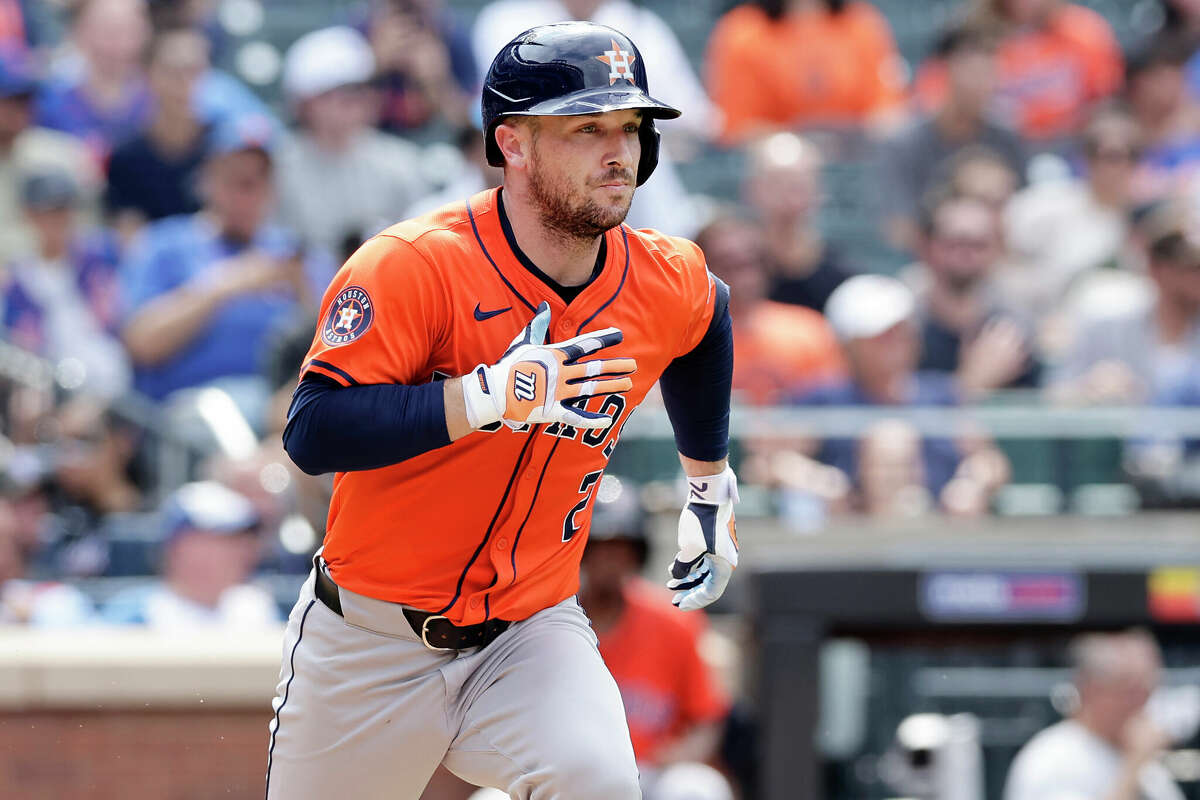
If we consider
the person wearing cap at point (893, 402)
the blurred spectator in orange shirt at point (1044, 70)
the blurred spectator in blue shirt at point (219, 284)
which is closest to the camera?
the person wearing cap at point (893, 402)

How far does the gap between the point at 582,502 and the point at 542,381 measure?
510mm

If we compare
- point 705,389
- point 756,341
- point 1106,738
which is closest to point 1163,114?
point 756,341

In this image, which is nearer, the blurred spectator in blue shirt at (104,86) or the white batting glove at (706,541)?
the white batting glove at (706,541)

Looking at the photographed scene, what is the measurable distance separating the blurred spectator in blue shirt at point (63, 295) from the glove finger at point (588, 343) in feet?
14.0

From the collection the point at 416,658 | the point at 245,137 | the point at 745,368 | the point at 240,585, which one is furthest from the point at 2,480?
the point at 416,658

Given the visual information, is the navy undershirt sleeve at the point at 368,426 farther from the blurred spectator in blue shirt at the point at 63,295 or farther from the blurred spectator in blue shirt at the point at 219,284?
the blurred spectator in blue shirt at the point at 63,295

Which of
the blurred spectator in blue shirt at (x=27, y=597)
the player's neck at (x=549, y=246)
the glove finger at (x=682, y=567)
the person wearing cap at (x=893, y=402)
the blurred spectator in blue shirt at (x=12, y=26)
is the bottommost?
the blurred spectator in blue shirt at (x=27, y=597)

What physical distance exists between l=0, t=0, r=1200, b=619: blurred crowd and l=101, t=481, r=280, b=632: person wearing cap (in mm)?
96

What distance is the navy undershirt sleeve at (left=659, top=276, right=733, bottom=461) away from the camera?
11.0 ft

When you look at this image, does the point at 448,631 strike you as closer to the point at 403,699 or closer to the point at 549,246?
the point at 403,699

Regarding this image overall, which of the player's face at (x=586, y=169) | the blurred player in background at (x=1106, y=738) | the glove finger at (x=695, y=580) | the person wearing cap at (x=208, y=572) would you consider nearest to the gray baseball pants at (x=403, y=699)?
the glove finger at (x=695, y=580)

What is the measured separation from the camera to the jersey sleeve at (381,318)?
9.33ft

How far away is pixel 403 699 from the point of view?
10.3 feet

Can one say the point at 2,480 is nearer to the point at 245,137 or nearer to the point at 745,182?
the point at 245,137
